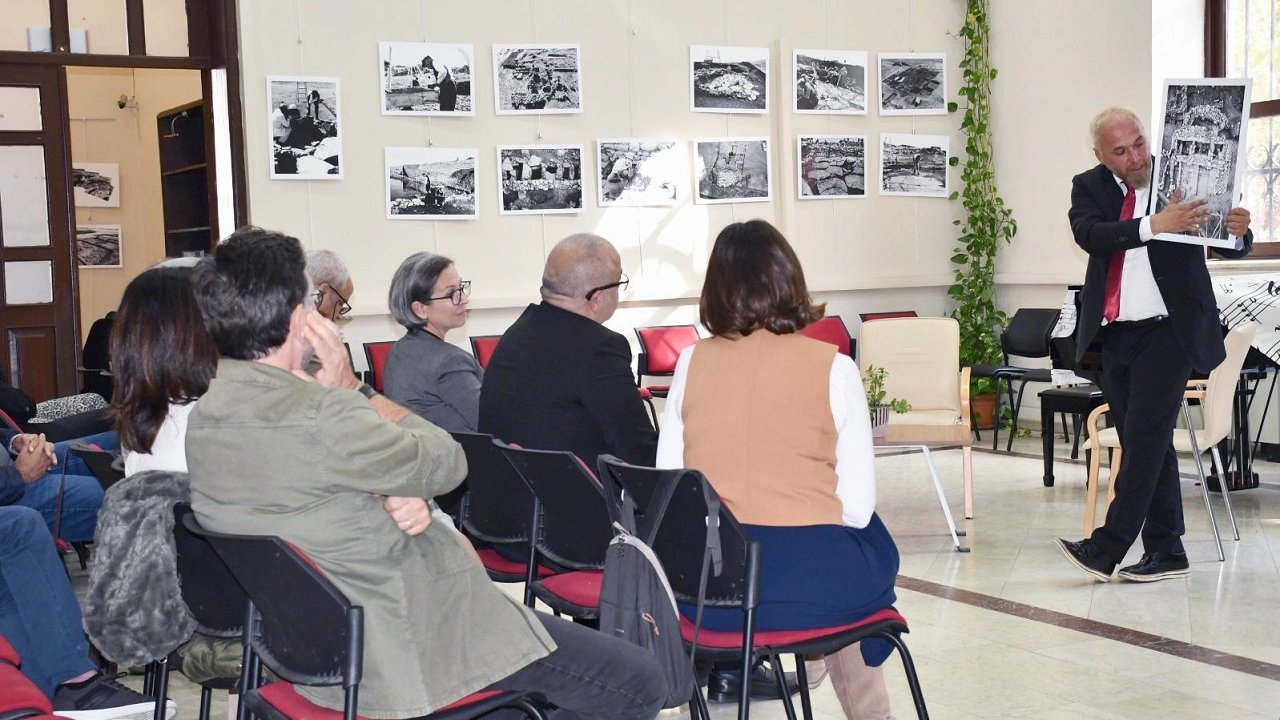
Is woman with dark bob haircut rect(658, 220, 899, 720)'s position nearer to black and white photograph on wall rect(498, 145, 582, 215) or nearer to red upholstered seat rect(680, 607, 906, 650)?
red upholstered seat rect(680, 607, 906, 650)

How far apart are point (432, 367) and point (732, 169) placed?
18.6 ft

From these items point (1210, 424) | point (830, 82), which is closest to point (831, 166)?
point (830, 82)

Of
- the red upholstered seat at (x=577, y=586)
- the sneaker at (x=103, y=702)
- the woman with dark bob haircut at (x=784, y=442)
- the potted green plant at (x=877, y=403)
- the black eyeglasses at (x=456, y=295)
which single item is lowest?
the sneaker at (x=103, y=702)

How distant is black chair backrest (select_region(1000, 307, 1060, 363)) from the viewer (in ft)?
29.5

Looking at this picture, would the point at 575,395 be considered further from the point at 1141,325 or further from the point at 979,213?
the point at 979,213

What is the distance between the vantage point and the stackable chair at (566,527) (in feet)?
9.91

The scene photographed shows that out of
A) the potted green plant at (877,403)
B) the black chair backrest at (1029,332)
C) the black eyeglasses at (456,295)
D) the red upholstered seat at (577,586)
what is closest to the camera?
the red upholstered seat at (577,586)

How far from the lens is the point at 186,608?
284 cm

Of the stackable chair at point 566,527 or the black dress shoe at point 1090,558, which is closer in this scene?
the stackable chair at point 566,527

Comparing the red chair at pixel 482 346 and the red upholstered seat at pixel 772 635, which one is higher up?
the red chair at pixel 482 346

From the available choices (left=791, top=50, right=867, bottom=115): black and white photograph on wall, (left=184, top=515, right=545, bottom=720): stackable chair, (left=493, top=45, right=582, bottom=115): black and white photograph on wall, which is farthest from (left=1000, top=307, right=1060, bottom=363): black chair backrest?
(left=184, top=515, right=545, bottom=720): stackable chair

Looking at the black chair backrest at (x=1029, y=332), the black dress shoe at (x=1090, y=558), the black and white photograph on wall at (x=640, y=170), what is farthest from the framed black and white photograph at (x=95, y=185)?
the black dress shoe at (x=1090, y=558)

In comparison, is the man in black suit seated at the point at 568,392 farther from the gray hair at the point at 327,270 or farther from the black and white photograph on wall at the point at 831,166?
the black and white photograph on wall at the point at 831,166

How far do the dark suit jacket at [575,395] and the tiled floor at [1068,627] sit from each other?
886 millimetres
